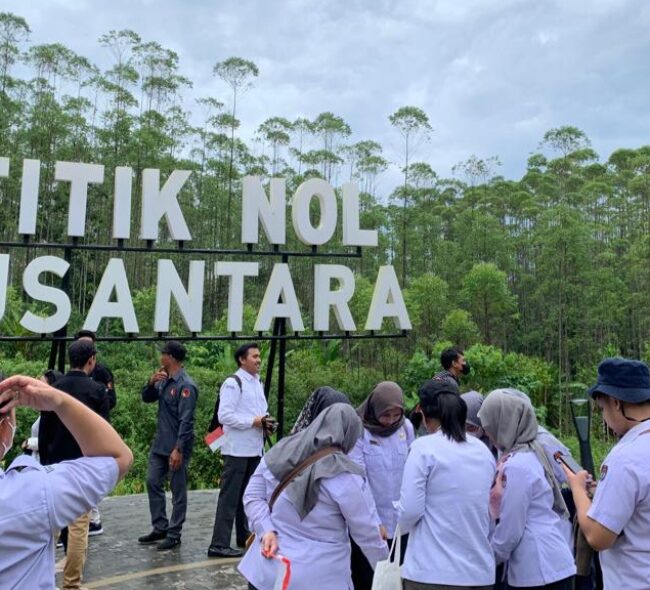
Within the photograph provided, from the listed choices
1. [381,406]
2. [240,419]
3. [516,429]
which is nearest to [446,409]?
[516,429]

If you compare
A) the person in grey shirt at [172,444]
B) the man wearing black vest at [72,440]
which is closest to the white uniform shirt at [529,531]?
the man wearing black vest at [72,440]

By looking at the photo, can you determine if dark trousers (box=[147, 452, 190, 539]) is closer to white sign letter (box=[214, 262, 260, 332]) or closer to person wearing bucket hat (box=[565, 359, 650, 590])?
white sign letter (box=[214, 262, 260, 332])

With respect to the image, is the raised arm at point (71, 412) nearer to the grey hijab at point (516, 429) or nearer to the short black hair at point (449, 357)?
the grey hijab at point (516, 429)

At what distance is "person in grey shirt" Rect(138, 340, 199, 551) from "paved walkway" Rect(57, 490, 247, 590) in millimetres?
145

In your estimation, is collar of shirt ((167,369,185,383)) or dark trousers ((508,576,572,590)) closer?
dark trousers ((508,576,572,590))

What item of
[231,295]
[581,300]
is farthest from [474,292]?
[231,295]

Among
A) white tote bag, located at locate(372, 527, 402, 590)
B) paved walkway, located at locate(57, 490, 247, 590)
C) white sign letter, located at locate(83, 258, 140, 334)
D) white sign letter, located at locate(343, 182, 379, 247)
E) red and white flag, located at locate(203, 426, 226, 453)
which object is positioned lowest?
paved walkway, located at locate(57, 490, 247, 590)

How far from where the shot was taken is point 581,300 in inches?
720

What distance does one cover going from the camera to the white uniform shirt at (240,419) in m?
4.66

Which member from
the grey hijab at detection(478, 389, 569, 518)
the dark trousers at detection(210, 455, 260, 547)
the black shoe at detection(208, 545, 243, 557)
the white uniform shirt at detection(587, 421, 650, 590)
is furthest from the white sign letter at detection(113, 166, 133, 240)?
the white uniform shirt at detection(587, 421, 650, 590)

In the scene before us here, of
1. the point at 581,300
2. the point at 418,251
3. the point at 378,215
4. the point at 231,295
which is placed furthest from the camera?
the point at 418,251

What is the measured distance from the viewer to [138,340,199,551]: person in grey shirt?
479 centimetres

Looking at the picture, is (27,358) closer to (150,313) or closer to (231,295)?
(150,313)

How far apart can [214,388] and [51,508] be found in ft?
33.9
